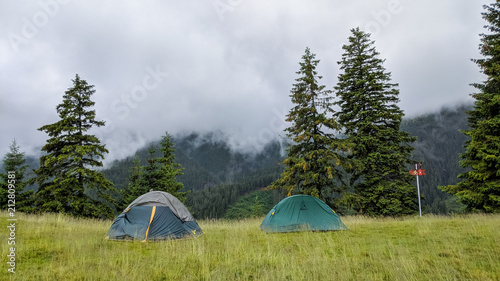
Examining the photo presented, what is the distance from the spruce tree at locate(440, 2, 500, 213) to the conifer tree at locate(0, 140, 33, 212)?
3422 centimetres

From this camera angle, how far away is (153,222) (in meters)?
9.91

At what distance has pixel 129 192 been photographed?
98.6 feet

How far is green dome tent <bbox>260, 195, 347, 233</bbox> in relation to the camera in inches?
453

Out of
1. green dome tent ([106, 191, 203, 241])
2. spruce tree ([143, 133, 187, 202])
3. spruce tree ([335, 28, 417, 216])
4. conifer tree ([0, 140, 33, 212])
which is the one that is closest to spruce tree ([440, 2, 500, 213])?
spruce tree ([335, 28, 417, 216])

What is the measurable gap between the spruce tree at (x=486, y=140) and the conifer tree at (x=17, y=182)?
112ft

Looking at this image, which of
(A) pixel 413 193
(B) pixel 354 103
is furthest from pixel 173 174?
(A) pixel 413 193

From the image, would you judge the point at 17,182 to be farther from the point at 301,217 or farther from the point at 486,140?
the point at 486,140

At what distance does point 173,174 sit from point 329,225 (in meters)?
21.3

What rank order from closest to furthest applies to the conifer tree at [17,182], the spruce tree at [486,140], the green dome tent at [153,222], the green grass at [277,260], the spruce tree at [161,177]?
the green grass at [277,260] < the green dome tent at [153,222] < the spruce tree at [486,140] < the conifer tree at [17,182] < the spruce tree at [161,177]

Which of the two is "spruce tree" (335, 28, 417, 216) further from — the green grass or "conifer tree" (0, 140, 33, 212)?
"conifer tree" (0, 140, 33, 212)

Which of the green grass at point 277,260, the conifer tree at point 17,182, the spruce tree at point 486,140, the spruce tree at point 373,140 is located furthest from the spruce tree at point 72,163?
the spruce tree at point 486,140

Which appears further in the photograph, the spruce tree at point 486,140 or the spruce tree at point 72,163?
the spruce tree at point 72,163

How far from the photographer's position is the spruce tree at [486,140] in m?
13.6

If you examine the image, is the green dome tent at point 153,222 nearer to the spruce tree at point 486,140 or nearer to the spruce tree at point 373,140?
the spruce tree at point 373,140
